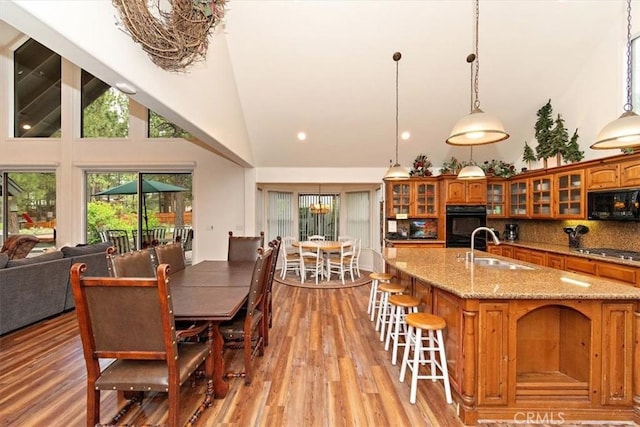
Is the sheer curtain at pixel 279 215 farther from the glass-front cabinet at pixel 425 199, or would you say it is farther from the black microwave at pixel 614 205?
the black microwave at pixel 614 205

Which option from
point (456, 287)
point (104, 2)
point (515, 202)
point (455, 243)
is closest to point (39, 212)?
point (104, 2)

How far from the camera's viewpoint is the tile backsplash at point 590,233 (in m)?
3.89

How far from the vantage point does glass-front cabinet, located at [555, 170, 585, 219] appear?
13.8ft

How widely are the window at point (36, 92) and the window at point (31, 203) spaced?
A: 0.89 meters

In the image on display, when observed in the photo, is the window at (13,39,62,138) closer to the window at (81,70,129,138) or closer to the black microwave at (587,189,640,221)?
the window at (81,70,129,138)

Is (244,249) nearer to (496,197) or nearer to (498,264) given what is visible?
(498,264)

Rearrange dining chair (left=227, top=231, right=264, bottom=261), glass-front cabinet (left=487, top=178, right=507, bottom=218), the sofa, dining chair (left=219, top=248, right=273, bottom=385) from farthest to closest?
glass-front cabinet (left=487, top=178, right=507, bottom=218) → dining chair (left=227, top=231, right=264, bottom=261) → the sofa → dining chair (left=219, top=248, right=273, bottom=385)

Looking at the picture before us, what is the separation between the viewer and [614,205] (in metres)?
3.71

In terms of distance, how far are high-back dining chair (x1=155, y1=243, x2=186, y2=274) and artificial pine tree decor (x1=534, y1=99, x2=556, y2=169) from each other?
18.7 ft

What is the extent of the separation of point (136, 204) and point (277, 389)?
18.2 ft

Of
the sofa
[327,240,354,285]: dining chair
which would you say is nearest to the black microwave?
[327,240,354,285]: dining chair

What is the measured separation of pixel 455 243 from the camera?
5727 millimetres

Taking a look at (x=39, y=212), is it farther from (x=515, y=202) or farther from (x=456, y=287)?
(x=515, y=202)

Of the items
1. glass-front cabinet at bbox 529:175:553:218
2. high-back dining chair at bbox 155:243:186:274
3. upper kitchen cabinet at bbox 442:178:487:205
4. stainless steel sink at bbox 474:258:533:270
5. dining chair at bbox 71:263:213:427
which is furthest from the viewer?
upper kitchen cabinet at bbox 442:178:487:205
